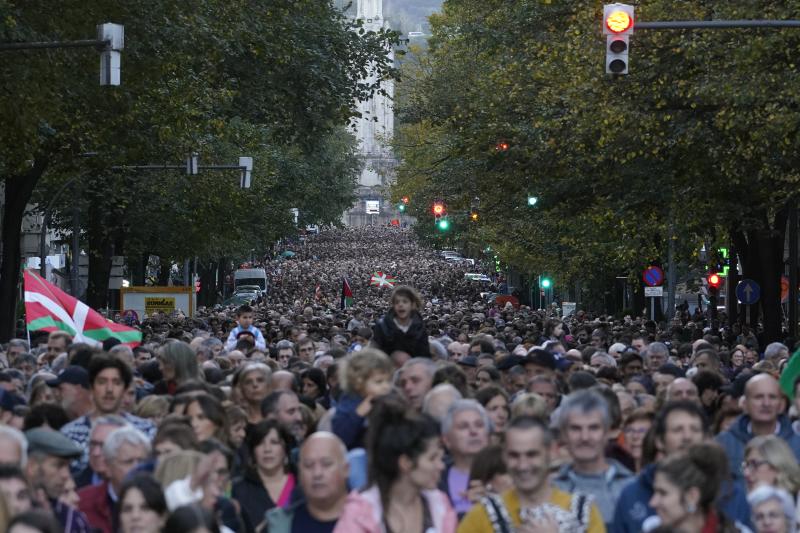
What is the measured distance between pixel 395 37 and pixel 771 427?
3006cm

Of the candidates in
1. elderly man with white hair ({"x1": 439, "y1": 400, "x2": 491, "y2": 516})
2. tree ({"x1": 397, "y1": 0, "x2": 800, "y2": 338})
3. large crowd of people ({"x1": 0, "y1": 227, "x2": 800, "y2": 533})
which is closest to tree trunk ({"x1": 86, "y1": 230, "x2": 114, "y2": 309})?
tree ({"x1": 397, "y1": 0, "x2": 800, "y2": 338})

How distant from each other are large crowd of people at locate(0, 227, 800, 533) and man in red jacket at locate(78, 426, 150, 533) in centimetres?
1

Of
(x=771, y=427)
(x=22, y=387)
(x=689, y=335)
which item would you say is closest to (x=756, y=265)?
(x=689, y=335)

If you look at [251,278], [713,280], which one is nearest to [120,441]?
[713,280]

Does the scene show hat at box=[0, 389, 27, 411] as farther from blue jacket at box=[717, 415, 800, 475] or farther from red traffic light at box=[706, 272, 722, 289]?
red traffic light at box=[706, 272, 722, 289]

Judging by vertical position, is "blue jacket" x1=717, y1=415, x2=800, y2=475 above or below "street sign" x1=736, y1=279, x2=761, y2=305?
below

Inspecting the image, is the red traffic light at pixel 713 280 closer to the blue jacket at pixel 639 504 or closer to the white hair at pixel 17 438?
the blue jacket at pixel 639 504

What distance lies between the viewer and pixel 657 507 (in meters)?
7.75

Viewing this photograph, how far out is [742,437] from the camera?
1145cm

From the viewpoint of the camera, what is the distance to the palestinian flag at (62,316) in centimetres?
2205

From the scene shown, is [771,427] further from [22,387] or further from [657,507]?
[22,387]

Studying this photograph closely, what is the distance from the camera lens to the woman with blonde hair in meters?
8.91

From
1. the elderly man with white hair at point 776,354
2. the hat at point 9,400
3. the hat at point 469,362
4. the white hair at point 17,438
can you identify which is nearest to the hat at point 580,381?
the hat at point 469,362

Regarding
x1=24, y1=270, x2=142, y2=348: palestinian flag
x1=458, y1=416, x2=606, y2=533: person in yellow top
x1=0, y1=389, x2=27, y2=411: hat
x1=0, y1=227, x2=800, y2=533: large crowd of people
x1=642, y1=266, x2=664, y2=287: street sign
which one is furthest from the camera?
x1=642, y1=266, x2=664, y2=287: street sign
